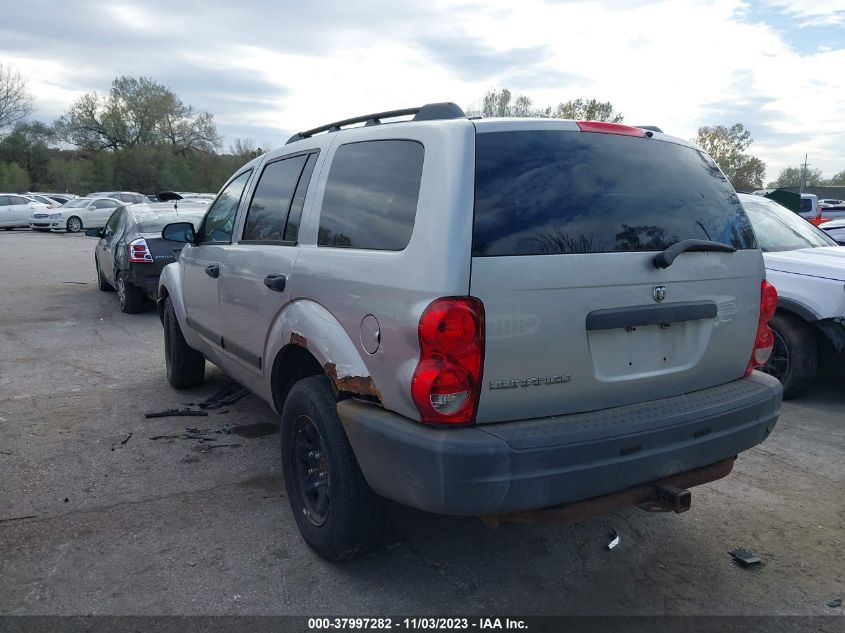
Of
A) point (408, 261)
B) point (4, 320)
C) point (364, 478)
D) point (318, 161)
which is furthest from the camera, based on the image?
point (4, 320)

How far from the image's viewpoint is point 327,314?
3086 mm

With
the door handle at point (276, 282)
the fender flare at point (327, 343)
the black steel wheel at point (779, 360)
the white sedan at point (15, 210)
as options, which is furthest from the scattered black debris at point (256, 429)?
the white sedan at point (15, 210)

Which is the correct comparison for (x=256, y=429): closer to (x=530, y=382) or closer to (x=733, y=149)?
(x=530, y=382)

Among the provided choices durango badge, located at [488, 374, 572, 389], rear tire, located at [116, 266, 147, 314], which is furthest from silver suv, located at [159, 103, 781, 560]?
rear tire, located at [116, 266, 147, 314]

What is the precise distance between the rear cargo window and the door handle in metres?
1.30

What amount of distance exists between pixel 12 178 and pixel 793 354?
57727 millimetres

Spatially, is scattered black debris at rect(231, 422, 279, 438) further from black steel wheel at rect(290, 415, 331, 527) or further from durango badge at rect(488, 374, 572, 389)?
durango badge at rect(488, 374, 572, 389)

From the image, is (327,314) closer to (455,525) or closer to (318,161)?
(318,161)

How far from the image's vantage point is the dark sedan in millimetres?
9469

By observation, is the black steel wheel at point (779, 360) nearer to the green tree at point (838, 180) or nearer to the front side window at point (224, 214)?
the front side window at point (224, 214)

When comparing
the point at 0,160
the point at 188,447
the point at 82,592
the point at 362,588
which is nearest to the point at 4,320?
the point at 188,447

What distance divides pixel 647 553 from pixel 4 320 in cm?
914

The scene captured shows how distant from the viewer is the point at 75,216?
29.9 meters

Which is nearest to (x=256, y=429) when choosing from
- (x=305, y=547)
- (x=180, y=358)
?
(x=180, y=358)
